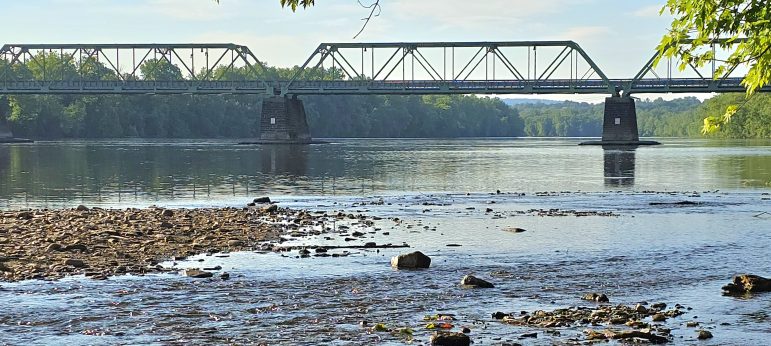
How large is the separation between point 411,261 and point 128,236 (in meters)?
8.27

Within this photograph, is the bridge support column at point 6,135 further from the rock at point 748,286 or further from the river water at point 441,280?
the rock at point 748,286

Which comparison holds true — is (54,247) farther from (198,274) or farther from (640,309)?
(640,309)

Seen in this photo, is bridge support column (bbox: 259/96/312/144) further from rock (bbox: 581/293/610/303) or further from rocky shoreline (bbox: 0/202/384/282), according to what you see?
rock (bbox: 581/293/610/303)

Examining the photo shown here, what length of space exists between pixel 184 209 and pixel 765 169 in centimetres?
5013

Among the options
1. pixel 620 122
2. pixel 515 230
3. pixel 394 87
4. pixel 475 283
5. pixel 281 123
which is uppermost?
pixel 394 87

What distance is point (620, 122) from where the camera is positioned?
176 metres

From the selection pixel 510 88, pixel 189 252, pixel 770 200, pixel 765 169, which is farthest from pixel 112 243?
pixel 510 88

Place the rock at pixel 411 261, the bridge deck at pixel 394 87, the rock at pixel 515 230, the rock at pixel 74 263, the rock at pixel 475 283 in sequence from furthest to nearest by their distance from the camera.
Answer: the bridge deck at pixel 394 87
the rock at pixel 515 230
the rock at pixel 411 261
the rock at pixel 74 263
the rock at pixel 475 283

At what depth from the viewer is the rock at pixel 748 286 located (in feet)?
62.4

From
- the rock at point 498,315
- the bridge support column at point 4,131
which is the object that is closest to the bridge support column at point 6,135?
the bridge support column at point 4,131

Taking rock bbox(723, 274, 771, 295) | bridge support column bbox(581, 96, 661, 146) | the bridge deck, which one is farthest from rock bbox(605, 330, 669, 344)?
the bridge deck

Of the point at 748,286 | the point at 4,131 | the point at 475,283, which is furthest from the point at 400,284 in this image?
the point at 4,131

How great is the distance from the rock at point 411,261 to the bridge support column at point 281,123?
154m

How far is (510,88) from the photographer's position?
182250 millimetres
